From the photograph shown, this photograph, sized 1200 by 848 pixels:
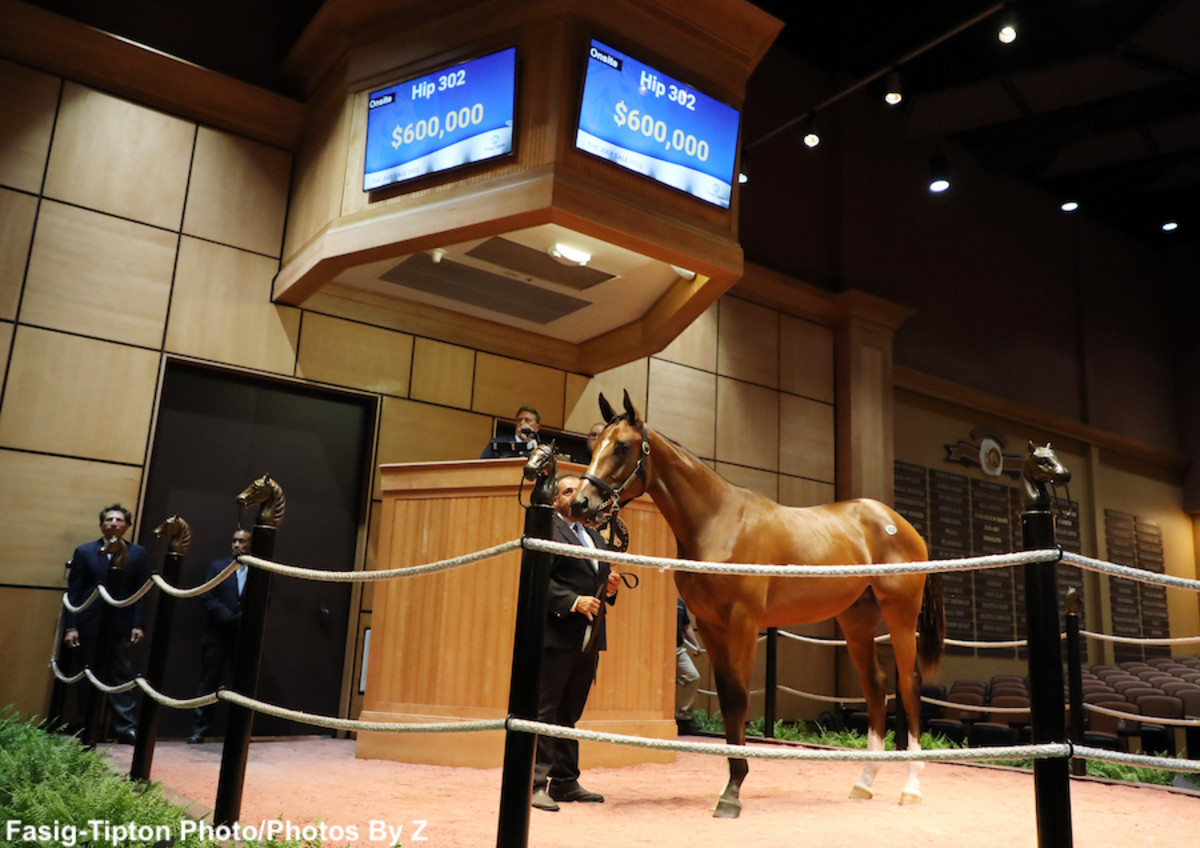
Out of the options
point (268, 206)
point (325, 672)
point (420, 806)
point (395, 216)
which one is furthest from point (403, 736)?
point (268, 206)

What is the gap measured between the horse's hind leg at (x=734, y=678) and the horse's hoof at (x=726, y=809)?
3 centimetres

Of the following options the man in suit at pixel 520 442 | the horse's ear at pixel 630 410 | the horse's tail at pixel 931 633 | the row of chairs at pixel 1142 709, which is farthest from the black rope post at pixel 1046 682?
the row of chairs at pixel 1142 709

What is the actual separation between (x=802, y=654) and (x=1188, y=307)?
433 inches

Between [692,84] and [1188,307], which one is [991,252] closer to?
[1188,307]

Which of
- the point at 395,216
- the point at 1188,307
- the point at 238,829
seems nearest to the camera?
the point at 238,829

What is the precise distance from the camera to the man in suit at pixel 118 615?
598 centimetres

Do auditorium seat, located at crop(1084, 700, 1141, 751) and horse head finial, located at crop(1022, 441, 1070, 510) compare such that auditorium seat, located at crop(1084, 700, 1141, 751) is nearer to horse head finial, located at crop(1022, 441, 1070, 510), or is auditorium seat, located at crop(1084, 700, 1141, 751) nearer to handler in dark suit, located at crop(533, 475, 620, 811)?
handler in dark suit, located at crop(533, 475, 620, 811)

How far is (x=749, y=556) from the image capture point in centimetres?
415

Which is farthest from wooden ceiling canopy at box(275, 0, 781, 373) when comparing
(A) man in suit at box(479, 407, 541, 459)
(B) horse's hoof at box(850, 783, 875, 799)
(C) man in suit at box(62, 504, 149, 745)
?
(B) horse's hoof at box(850, 783, 875, 799)

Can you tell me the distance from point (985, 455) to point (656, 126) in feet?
26.8

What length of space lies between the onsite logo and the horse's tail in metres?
7.37

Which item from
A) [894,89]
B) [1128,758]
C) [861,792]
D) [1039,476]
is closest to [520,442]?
[861,792]

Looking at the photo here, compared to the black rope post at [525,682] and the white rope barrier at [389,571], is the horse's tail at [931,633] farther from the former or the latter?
the black rope post at [525,682]

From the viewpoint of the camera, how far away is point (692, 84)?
663 centimetres
